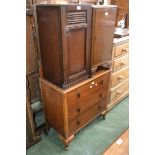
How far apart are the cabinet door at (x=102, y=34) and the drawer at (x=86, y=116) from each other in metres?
0.51

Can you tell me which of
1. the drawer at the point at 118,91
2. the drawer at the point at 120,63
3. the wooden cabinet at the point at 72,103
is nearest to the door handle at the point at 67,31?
the wooden cabinet at the point at 72,103

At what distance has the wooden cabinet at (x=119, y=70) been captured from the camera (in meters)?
2.24

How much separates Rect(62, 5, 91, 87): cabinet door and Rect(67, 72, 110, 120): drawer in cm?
13

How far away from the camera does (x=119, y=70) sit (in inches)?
94.9

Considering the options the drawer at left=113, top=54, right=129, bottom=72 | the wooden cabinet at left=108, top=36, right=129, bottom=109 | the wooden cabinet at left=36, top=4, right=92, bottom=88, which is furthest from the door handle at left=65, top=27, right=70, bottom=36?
the drawer at left=113, top=54, right=129, bottom=72

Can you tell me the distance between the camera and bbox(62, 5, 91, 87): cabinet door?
1.44 metres

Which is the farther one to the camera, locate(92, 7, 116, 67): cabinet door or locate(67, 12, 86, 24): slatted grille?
locate(92, 7, 116, 67): cabinet door

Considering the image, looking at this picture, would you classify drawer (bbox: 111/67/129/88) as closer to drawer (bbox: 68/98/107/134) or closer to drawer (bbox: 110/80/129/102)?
drawer (bbox: 110/80/129/102)

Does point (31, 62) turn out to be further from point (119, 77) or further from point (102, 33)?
point (119, 77)

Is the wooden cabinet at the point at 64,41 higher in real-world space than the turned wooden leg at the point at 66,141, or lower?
higher

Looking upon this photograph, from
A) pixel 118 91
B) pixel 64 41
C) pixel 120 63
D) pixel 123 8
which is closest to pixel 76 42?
pixel 64 41

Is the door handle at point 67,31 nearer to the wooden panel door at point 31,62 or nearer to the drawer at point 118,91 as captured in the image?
the wooden panel door at point 31,62
